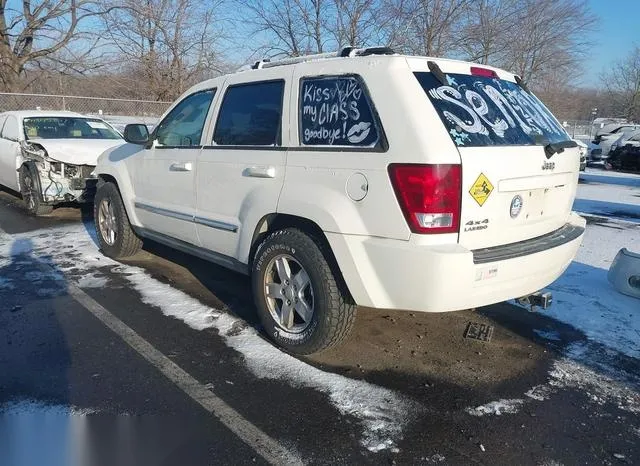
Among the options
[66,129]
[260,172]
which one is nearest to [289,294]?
[260,172]

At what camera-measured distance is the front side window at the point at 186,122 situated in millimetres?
4539

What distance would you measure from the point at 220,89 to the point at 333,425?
2.83 m

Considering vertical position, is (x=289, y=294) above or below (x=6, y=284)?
above

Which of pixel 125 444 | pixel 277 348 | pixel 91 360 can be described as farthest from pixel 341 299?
pixel 91 360

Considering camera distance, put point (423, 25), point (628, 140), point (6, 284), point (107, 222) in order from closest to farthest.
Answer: point (6, 284)
point (107, 222)
point (423, 25)
point (628, 140)

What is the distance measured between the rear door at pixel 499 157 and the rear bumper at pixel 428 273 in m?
0.14

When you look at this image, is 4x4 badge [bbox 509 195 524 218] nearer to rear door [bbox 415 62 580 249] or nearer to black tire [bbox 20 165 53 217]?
rear door [bbox 415 62 580 249]

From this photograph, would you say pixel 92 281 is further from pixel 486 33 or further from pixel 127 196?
pixel 486 33

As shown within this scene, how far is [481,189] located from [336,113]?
3.41 ft

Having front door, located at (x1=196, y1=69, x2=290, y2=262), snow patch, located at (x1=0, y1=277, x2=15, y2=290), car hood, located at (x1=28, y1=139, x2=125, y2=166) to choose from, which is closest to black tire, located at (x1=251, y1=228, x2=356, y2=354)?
front door, located at (x1=196, y1=69, x2=290, y2=262)

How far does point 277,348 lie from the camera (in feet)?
12.4

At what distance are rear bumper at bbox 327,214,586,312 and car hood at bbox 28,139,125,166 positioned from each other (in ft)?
19.5

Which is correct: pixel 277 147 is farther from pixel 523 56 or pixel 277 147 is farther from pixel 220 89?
pixel 523 56

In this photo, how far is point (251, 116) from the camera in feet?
13.1
